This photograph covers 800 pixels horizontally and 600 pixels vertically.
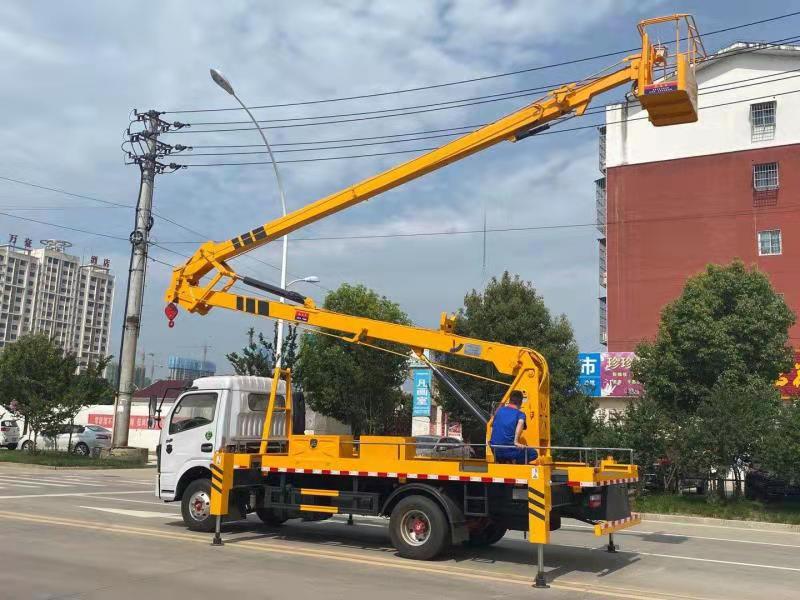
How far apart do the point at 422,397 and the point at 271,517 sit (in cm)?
2579

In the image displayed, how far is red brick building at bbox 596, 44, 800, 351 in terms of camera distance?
121 feet

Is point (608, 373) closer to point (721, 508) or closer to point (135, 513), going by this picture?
point (721, 508)

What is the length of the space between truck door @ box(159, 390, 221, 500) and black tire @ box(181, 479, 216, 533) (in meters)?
0.33

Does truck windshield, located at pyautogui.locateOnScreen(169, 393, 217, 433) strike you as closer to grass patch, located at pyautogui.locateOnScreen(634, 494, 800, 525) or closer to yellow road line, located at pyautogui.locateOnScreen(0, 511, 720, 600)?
yellow road line, located at pyautogui.locateOnScreen(0, 511, 720, 600)

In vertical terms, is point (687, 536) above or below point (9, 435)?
below

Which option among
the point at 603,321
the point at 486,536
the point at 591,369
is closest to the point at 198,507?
the point at 486,536

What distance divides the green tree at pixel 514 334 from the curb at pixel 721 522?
19.0 feet

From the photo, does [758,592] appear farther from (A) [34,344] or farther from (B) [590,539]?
(A) [34,344]

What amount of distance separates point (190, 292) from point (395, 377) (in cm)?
1806

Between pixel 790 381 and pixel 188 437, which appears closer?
pixel 188 437

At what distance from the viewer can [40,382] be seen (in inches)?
1153

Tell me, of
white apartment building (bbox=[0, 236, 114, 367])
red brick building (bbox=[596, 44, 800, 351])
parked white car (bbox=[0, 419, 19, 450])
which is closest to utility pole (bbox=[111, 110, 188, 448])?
parked white car (bbox=[0, 419, 19, 450])

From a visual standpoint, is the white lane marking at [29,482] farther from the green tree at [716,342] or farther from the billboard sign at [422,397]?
the billboard sign at [422,397]

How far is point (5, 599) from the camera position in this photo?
719 cm
